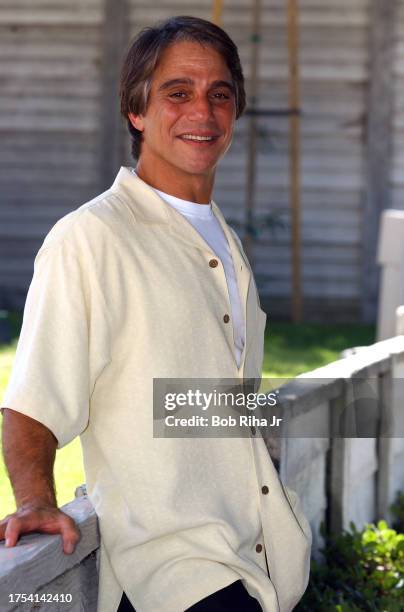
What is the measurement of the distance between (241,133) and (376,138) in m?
1.05

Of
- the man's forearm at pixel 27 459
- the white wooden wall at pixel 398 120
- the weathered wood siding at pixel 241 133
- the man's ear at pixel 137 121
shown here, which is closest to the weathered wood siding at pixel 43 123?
the weathered wood siding at pixel 241 133

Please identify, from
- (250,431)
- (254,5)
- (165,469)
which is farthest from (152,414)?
(254,5)

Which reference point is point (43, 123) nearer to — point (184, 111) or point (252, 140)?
point (252, 140)

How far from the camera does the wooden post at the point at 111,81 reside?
29.5 feet

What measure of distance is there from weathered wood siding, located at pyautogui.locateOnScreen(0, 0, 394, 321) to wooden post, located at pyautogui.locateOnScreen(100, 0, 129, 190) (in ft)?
0.06

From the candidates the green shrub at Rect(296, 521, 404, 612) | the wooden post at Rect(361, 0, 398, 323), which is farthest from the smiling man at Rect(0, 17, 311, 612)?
the wooden post at Rect(361, 0, 398, 323)

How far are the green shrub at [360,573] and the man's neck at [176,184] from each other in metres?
1.91

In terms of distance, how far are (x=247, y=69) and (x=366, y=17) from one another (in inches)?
39.6

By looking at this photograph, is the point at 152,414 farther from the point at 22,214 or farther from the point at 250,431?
the point at 22,214

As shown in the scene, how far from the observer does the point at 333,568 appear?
4.09 meters

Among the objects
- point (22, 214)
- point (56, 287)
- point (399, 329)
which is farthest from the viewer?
point (22, 214)

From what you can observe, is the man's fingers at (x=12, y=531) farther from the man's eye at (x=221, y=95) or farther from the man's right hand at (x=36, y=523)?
the man's eye at (x=221, y=95)

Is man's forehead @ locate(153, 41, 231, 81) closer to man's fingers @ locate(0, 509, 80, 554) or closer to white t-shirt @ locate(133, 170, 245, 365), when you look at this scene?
white t-shirt @ locate(133, 170, 245, 365)

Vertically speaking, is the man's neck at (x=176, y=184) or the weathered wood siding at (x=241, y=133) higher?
the man's neck at (x=176, y=184)
